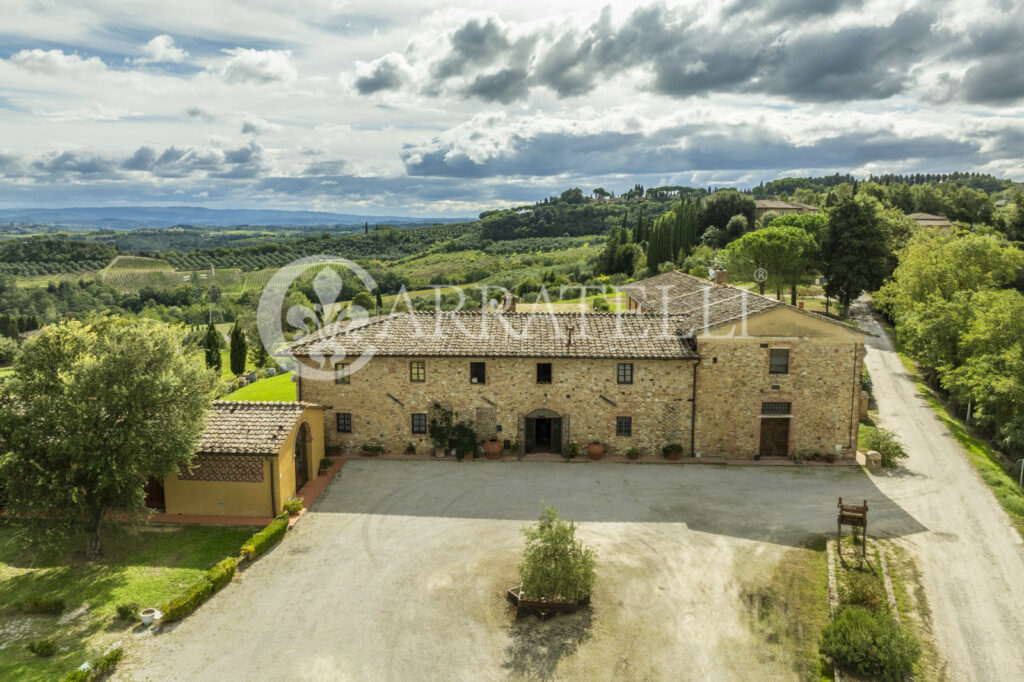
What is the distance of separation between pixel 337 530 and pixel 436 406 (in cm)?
750

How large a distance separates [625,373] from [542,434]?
15.1ft

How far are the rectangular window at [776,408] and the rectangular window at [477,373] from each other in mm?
11698

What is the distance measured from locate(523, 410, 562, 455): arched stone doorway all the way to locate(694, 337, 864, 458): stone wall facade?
587 cm

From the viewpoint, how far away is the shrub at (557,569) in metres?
16.5

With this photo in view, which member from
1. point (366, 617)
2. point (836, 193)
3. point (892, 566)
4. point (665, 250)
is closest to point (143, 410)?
point (366, 617)

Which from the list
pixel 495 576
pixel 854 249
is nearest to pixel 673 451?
pixel 495 576

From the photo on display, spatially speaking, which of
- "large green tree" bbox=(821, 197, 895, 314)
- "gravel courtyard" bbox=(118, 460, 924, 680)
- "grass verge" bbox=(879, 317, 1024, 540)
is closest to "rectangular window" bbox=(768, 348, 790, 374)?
"gravel courtyard" bbox=(118, 460, 924, 680)

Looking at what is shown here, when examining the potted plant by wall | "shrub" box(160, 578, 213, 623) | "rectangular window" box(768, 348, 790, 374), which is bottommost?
"shrub" box(160, 578, 213, 623)

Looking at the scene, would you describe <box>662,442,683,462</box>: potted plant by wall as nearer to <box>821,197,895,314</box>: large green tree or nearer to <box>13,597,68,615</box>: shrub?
<box>13,597,68,615</box>: shrub

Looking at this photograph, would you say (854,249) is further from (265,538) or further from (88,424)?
(88,424)

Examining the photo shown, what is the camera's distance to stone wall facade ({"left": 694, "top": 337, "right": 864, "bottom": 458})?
26.7 m

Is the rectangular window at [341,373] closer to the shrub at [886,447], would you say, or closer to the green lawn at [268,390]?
the green lawn at [268,390]

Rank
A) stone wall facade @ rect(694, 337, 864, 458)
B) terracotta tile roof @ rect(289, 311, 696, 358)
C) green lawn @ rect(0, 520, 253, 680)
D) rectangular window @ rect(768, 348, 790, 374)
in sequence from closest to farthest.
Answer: green lawn @ rect(0, 520, 253, 680), stone wall facade @ rect(694, 337, 864, 458), rectangular window @ rect(768, 348, 790, 374), terracotta tile roof @ rect(289, 311, 696, 358)

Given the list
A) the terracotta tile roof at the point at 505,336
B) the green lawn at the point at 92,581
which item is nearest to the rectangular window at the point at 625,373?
the terracotta tile roof at the point at 505,336
